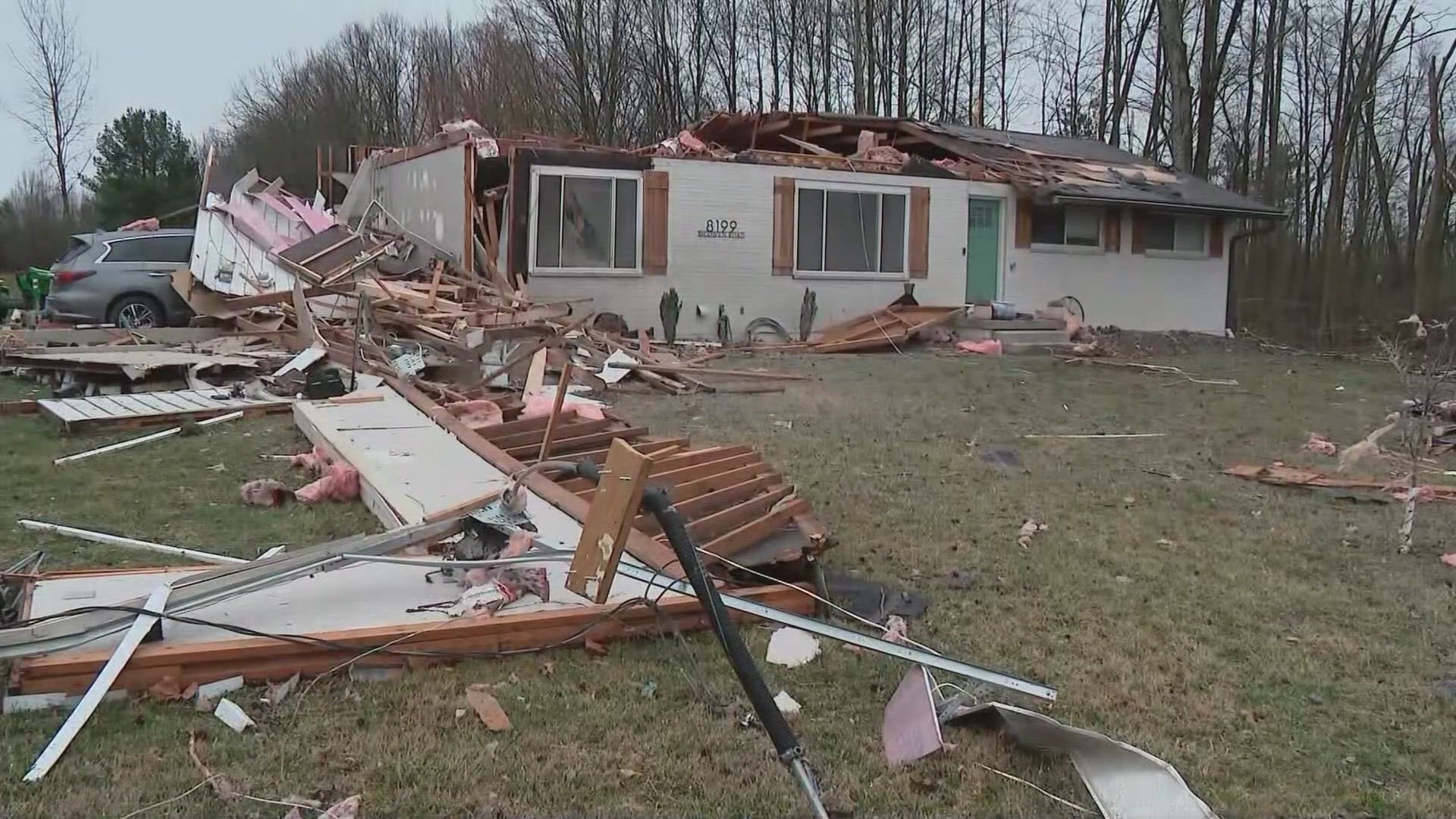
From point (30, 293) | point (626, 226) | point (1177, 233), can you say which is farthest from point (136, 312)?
point (1177, 233)

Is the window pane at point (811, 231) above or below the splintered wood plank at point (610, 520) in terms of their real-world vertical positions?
above

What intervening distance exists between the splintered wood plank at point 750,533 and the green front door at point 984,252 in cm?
1429

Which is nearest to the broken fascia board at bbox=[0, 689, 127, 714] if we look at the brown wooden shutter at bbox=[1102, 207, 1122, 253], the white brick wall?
the white brick wall

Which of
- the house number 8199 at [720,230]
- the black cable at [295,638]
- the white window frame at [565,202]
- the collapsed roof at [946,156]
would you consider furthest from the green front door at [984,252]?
the black cable at [295,638]

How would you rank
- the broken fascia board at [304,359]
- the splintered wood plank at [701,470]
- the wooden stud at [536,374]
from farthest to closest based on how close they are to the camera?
the broken fascia board at [304,359] < the wooden stud at [536,374] < the splintered wood plank at [701,470]

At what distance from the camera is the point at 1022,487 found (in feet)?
22.8

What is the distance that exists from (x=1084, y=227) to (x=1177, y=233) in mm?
2375

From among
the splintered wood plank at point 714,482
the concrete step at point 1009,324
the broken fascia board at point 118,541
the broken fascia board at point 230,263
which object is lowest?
the broken fascia board at point 118,541

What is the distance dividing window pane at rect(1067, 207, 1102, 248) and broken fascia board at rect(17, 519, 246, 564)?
56.8ft

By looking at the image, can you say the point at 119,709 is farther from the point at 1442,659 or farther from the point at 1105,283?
the point at 1105,283

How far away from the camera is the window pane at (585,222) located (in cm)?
1585

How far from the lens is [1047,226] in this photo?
19.3 meters

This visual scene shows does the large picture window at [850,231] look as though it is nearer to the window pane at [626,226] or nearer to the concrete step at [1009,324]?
the concrete step at [1009,324]

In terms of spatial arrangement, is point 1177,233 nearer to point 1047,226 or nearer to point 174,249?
point 1047,226
